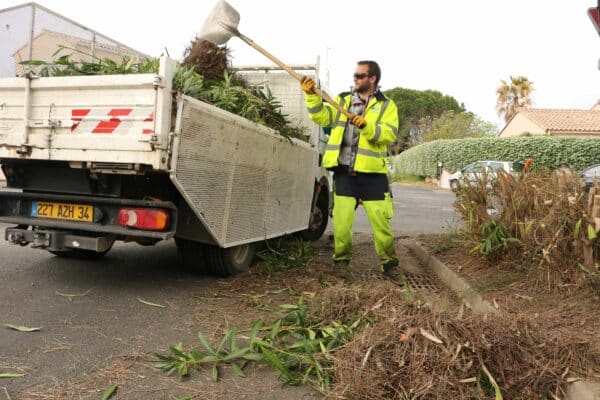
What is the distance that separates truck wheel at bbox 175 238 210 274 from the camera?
490 cm

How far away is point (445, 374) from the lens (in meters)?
2.46

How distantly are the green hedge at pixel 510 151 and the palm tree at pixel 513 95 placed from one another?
2001 cm

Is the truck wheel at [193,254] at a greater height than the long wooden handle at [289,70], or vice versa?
the long wooden handle at [289,70]

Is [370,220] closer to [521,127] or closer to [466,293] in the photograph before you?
[466,293]

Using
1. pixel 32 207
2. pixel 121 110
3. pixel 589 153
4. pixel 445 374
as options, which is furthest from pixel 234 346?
pixel 589 153

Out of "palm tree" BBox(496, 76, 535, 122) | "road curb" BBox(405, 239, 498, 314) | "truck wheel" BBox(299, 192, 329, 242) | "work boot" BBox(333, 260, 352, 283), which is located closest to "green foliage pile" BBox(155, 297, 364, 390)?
"road curb" BBox(405, 239, 498, 314)

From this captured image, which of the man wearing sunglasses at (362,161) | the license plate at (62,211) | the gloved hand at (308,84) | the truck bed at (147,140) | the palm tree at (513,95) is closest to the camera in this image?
the truck bed at (147,140)

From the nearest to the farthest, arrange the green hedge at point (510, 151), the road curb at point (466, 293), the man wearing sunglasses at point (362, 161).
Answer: the road curb at point (466, 293) < the man wearing sunglasses at point (362, 161) < the green hedge at point (510, 151)

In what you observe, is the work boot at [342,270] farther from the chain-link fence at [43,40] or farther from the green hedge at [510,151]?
the green hedge at [510,151]

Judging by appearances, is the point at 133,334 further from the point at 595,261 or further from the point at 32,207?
the point at 595,261

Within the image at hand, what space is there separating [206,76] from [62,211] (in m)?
1.90

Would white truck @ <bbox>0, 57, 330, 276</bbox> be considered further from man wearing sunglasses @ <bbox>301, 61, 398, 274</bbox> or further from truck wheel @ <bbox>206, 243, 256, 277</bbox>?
man wearing sunglasses @ <bbox>301, 61, 398, 274</bbox>

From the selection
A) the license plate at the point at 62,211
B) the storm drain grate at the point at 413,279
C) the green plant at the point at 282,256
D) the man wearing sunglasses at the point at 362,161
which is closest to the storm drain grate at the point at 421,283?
the storm drain grate at the point at 413,279

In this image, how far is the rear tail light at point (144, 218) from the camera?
4020mm
